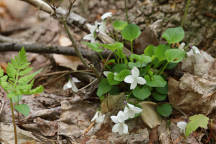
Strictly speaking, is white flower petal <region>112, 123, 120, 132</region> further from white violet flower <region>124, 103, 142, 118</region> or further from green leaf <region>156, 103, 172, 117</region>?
green leaf <region>156, 103, 172, 117</region>

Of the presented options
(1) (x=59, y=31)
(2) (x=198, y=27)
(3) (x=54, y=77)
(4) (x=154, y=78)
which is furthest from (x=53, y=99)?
(2) (x=198, y=27)

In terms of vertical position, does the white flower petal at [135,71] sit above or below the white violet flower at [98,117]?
above

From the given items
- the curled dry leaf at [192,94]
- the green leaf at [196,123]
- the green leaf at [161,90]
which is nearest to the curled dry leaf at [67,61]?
the green leaf at [161,90]

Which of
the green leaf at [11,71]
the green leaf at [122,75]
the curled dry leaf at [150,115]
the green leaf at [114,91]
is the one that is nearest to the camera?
the green leaf at [11,71]

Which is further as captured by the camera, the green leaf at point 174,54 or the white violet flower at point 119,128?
the green leaf at point 174,54

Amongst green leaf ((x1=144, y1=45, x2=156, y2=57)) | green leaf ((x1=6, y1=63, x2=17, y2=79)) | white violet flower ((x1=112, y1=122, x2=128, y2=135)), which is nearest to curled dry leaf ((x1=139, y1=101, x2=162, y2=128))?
white violet flower ((x1=112, y1=122, x2=128, y2=135))

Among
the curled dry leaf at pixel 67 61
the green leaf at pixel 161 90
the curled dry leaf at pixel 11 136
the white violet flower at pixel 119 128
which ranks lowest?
the curled dry leaf at pixel 11 136

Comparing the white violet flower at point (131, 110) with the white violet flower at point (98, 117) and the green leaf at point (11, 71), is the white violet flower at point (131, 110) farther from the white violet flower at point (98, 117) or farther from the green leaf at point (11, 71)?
the green leaf at point (11, 71)

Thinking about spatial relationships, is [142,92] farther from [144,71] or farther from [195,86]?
[195,86]
